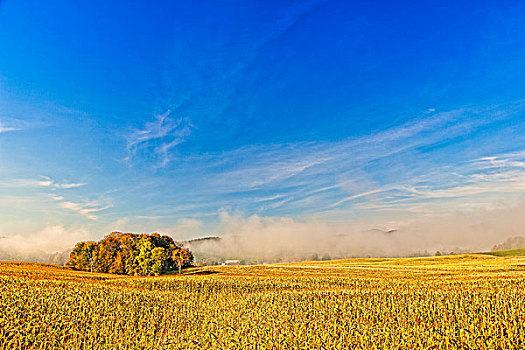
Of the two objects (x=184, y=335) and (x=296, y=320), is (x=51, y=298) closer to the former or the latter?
(x=184, y=335)

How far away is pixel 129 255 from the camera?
256 feet

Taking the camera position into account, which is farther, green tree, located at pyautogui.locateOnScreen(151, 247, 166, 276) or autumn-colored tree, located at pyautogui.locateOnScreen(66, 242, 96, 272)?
autumn-colored tree, located at pyautogui.locateOnScreen(66, 242, 96, 272)

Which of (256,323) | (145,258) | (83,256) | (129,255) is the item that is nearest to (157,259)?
(145,258)

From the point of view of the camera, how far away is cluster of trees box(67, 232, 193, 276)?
68250mm

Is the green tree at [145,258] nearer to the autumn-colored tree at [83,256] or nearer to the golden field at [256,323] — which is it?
the autumn-colored tree at [83,256]

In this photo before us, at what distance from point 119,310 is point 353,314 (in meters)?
13.6

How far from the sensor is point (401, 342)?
1216 cm

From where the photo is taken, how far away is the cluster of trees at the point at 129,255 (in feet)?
224

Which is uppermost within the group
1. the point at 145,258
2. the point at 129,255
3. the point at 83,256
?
the point at 129,255

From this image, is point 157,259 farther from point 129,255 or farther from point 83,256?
point 83,256

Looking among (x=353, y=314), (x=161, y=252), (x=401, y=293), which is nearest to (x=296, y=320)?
(x=353, y=314)

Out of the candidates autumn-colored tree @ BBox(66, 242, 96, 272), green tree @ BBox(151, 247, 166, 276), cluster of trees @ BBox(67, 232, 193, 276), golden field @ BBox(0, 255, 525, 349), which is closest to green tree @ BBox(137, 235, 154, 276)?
cluster of trees @ BBox(67, 232, 193, 276)

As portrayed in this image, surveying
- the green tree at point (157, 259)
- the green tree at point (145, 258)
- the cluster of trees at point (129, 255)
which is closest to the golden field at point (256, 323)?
the green tree at point (157, 259)

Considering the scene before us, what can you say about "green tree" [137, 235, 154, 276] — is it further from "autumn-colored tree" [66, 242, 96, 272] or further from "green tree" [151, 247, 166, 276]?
"autumn-colored tree" [66, 242, 96, 272]
